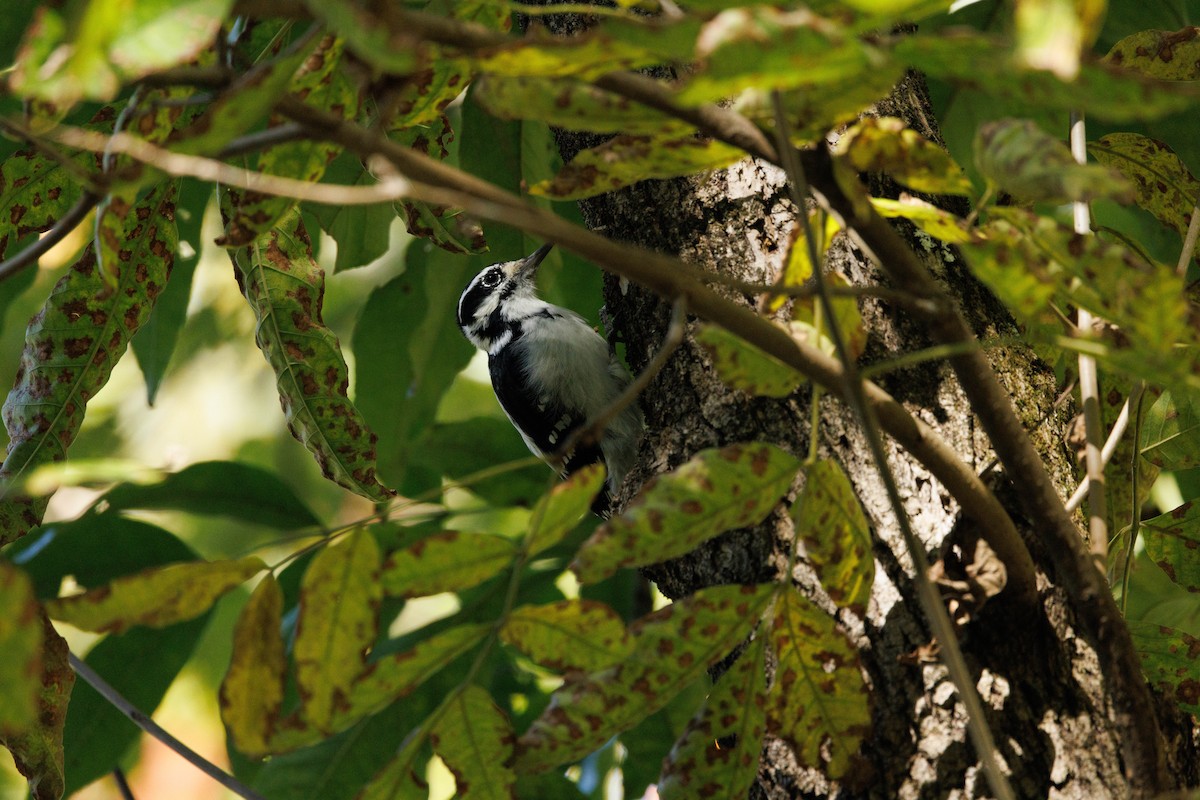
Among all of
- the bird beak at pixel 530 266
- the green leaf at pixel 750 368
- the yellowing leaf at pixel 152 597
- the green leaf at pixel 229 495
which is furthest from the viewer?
the bird beak at pixel 530 266

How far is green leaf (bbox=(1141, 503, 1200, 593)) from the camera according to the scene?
1354 mm

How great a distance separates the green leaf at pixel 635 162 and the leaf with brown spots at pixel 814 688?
43 cm

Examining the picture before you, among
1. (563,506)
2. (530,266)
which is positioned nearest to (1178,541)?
(563,506)

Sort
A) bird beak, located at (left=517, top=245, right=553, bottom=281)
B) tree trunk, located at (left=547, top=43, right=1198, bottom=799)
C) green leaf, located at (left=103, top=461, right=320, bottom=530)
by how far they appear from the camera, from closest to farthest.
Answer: tree trunk, located at (left=547, top=43, right=1198, bottom=799), green leaf, located at (left=103, top=461, right=320, bottom=530), bird beak, located at (left=517, top=245, right=553, bottom=281)

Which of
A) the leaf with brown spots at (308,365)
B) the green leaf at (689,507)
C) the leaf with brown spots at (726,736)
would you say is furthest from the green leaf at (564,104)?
the leaf with brown spots at (308,365)

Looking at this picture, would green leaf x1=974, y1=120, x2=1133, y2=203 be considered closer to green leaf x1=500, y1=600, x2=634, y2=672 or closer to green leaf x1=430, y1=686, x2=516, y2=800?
green leaf x1=500, y1=600, x2=634, y2=672

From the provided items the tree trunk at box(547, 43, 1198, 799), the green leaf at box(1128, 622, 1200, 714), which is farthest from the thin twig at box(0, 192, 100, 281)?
the green leaf at box(1128, 622, 1200, 714)

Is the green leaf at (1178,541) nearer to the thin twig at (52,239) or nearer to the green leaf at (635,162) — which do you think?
the green leaf at (635,162)

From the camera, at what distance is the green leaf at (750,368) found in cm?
99

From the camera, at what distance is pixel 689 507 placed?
3.10 ft

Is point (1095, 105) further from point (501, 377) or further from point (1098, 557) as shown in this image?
point (501, 377)

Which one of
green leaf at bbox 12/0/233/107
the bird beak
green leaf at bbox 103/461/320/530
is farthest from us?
the bird beak

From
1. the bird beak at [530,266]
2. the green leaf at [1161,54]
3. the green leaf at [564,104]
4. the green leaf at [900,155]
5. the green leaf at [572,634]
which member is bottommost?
the bird beak at [530,266]

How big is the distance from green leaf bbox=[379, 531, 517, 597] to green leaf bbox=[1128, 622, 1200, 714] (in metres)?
0.76
